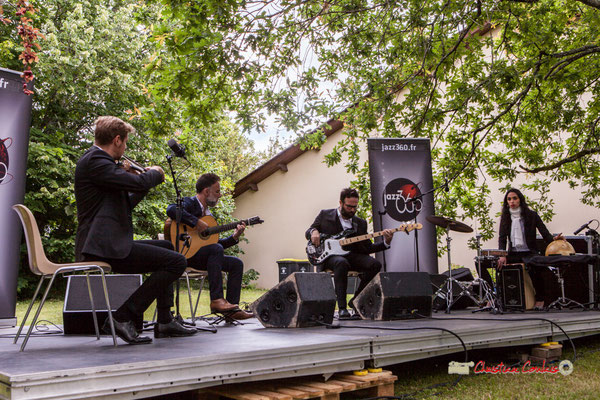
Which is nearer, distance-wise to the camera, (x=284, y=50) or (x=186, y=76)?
(x=186, y=76)

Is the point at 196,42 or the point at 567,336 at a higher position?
the point at 196,42

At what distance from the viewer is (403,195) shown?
25.9 ft

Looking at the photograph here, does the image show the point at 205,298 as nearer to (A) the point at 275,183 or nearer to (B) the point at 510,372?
(A) the point at 275,183

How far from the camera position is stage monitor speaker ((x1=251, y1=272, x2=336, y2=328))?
494 cm

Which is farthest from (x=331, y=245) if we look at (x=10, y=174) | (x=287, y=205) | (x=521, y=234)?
(x=287, y=205)

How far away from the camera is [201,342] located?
3.79 m

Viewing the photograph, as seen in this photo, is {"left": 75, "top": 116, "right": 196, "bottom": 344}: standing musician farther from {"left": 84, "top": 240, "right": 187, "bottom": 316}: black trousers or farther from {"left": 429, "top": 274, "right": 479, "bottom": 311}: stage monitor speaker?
{"left": 429, "top": 274, "right": 479, "bottom": 311}: stage monitor speaker

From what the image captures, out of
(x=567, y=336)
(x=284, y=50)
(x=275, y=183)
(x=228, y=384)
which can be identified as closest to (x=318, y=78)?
(x=284, y=50)

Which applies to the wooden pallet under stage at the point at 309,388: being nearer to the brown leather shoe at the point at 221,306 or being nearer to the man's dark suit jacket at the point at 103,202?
the man's dark suit jacket at the point at 103,202

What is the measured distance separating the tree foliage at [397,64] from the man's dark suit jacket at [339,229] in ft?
4.49

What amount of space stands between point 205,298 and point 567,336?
10992mm

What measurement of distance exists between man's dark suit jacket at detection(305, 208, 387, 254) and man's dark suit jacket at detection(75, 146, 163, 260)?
325 centimetres

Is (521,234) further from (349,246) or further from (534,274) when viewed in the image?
(349,246)

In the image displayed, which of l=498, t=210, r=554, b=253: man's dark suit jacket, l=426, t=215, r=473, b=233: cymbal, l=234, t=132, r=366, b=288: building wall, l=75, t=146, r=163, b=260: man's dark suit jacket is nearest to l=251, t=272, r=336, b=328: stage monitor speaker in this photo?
l=75, t=146, r=163, b=260: man's dark suit jacket
